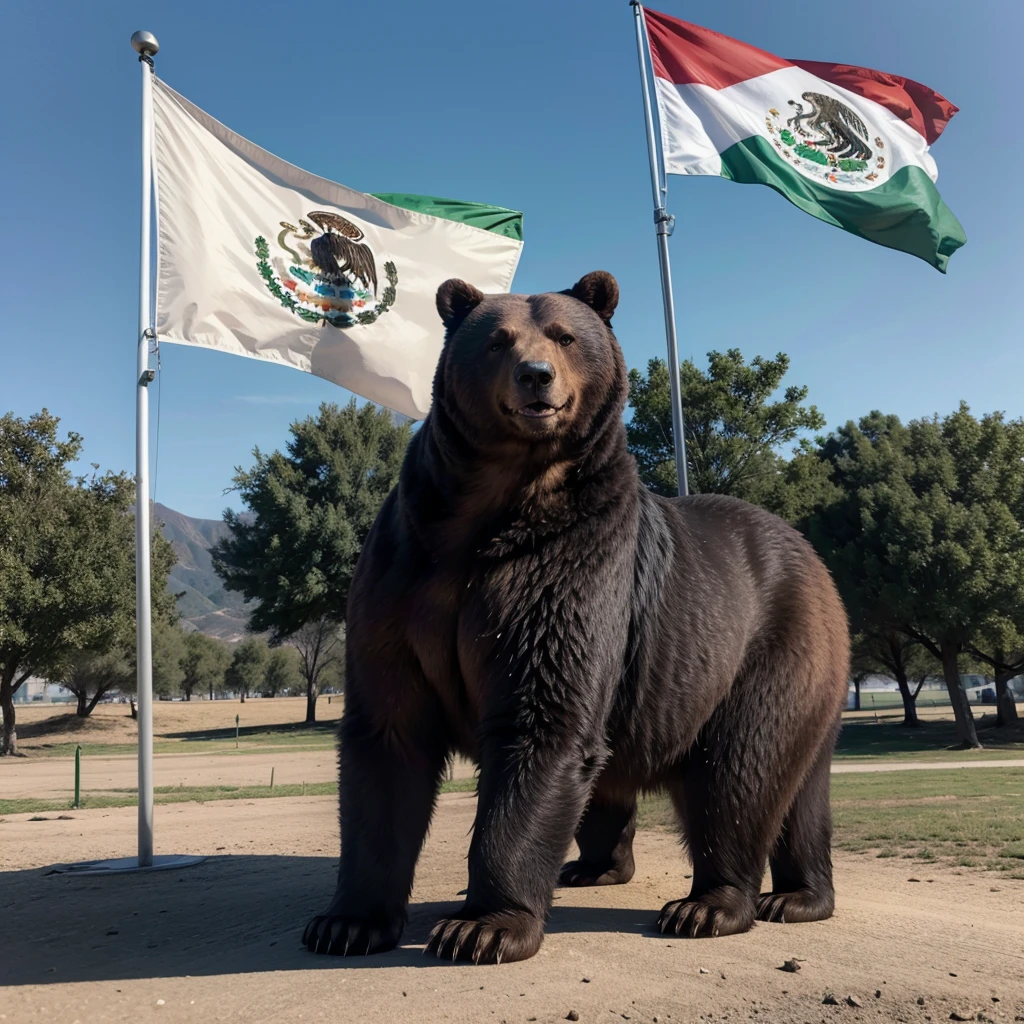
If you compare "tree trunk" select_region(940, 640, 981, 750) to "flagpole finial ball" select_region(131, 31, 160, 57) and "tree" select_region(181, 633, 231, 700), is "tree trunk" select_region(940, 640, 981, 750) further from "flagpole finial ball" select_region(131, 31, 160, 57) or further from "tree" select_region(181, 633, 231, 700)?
"tree" select_region(181, 633, 231, 700)

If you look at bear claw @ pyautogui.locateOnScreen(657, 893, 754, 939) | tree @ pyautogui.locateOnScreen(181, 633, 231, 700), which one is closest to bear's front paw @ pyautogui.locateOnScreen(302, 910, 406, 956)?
bear claw @ pyautogui.locateOnScreen(657, 893, 754, 939)

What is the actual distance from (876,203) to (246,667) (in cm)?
7850

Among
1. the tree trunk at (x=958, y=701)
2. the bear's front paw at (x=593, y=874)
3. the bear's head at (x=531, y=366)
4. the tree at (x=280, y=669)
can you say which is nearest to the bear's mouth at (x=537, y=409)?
the bear's head at (x=531, y=366)

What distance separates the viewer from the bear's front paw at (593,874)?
18.0 feet

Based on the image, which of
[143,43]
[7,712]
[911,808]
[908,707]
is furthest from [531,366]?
[908,707]

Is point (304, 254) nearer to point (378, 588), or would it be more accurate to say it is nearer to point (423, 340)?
point (423, 340)

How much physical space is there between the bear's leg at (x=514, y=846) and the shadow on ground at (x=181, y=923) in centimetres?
19

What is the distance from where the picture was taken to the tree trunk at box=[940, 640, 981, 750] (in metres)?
26.5

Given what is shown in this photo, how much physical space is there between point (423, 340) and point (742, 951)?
6.01 metres

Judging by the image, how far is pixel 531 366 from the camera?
3.50 m

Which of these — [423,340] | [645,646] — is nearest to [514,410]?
[645,646]

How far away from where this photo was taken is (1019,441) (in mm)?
28250

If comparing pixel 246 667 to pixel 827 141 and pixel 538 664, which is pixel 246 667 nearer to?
pixel 827 141

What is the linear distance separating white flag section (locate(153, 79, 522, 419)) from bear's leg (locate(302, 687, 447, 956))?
4.57m
